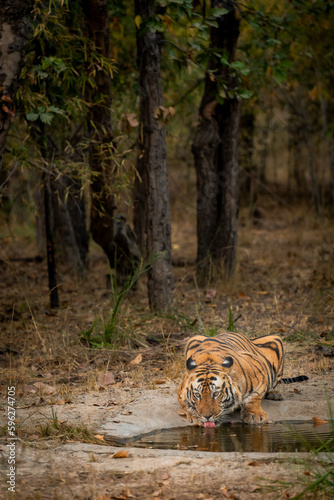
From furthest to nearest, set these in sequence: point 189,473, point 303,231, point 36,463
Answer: point 303,231 < point 36,463 < point 189,473

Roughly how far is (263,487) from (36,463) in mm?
1388

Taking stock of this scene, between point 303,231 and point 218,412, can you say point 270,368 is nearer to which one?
point 218,412

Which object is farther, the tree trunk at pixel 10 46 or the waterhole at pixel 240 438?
the tree trunk at pixel 10 46

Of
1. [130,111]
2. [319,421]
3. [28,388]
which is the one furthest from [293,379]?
[130,111]

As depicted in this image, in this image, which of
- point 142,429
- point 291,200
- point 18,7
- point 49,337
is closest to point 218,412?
point 142,429

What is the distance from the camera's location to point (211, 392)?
3.94 m

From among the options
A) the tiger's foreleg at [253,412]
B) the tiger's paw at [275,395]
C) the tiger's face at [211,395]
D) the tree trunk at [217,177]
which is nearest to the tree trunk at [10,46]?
the tiger's face at [211,395]

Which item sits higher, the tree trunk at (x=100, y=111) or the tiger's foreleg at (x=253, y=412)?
the tree trunk at (x=100, y=111)

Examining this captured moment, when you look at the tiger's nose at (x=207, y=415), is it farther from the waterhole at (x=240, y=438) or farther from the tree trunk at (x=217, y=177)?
the tree trunk at (x=217, y=177)

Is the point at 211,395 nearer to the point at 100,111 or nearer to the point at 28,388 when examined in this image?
the point at 28,388

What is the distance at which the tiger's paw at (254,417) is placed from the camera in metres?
4.27

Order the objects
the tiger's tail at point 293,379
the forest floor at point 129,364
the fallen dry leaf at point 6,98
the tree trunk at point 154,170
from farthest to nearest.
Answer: the tree trunk at point 154,170 < the tiger's tail at point 293,379 < the fallen dry leaf at point 6,98 < the forest floor at point 129,364

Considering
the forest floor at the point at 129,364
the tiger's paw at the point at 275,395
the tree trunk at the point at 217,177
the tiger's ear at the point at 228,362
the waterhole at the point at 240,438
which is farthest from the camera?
the tree trunk at the point at 217,177

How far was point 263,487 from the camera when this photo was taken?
3125 millimetres
